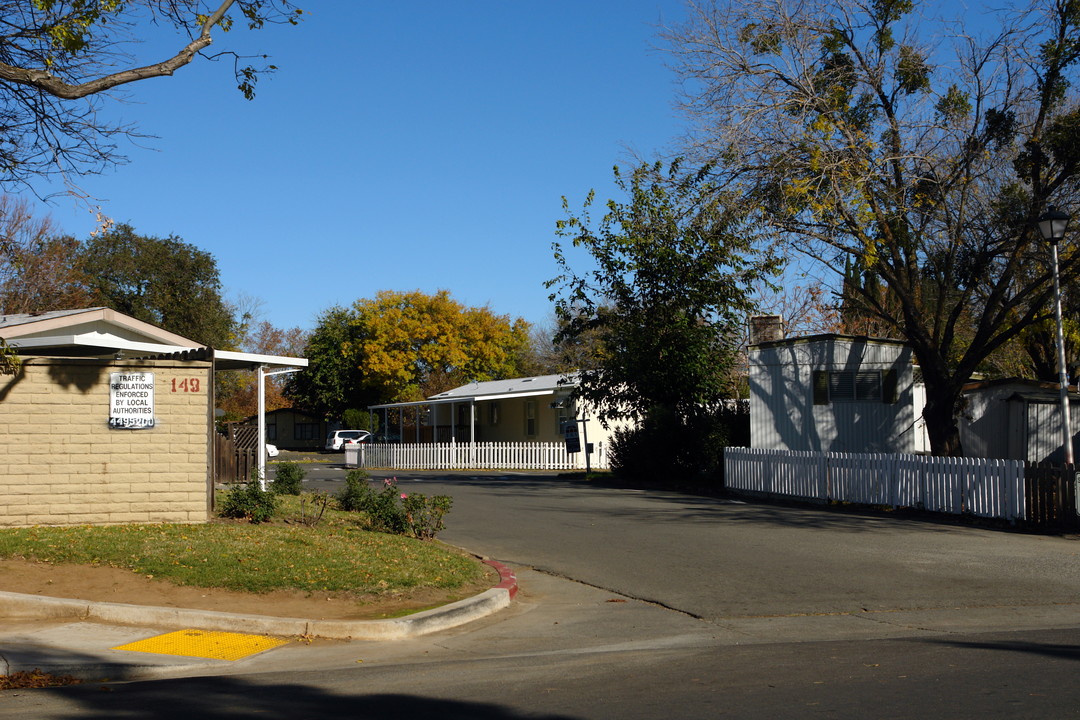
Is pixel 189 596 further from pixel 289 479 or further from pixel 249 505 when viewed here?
pixel 289 479

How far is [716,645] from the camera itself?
809 centimetres

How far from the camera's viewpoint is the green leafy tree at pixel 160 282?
46781 mm

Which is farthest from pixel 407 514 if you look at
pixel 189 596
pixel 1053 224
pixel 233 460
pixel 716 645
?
pixel 1053 224

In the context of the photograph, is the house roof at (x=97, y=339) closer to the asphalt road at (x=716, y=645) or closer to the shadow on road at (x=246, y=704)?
the asphalt road at (x=716, y=645)

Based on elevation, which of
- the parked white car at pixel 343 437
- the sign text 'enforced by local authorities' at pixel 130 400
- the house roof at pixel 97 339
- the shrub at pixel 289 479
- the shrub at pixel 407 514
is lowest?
the shrub at pixel 407 514

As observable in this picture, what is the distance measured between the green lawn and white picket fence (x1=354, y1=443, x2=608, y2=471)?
25415mm

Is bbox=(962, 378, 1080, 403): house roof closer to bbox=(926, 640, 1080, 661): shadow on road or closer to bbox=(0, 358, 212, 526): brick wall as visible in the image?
bbox=(926, 640, 1080, 661): shadow on road

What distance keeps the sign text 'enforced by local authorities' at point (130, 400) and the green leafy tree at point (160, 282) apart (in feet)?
118

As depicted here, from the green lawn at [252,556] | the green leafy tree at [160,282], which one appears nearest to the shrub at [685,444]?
the green lawn at [252,556]

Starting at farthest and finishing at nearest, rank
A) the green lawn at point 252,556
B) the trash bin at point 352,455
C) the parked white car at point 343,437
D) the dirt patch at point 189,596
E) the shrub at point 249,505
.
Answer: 1. the parked white car at point 343,437
2. the trash bin at point 352,455
3. the shrub at point 249,505
4. the green lawn at point 252,556
5. the dirt patch at point 189,596

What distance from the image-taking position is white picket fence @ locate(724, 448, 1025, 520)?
1619 centimetres

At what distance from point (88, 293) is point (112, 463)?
32.2 meters

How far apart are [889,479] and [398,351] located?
146 feet

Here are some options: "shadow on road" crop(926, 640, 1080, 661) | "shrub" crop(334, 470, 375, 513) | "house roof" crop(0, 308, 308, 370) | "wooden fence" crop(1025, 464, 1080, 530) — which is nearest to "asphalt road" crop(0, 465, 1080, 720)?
"shadow on road" crop(926, 640, 1080, 661)
